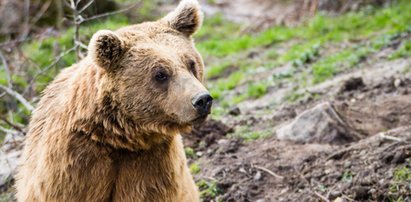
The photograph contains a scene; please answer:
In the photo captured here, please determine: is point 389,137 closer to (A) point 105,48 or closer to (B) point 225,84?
(A) point 105,48

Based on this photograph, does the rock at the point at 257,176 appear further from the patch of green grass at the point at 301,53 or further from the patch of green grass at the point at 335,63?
the patch of green grass at the point at 301,53

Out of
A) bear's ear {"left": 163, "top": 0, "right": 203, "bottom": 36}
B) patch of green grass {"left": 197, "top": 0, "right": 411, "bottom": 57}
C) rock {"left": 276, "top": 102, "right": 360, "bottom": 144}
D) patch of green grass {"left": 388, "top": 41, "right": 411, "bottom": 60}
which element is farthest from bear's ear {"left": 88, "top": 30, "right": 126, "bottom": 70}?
patch of green grass {"left": 197, "top": 0, "right": 411, "bottom": 57}

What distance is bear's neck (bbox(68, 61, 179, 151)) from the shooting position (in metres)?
4.90

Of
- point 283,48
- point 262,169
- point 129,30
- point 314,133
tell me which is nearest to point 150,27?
point 129,30

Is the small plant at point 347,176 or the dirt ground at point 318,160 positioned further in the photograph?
the small plant at point 347,176

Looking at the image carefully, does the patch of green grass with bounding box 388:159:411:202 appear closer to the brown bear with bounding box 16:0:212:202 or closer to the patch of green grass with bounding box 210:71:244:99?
the brown bear with bounding box 16:0:212:202

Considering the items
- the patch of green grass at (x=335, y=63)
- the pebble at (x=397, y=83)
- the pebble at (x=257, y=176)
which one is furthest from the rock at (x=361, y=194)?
the patch of green grass at (x=335, y=63)

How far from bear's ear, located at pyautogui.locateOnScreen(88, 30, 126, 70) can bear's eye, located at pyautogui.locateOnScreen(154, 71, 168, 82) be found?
0.32 m

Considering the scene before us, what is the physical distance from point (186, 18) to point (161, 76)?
0.73 m

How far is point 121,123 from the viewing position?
4902 millimetres

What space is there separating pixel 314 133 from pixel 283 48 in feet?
17.4

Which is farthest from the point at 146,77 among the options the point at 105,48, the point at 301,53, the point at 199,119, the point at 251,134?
the point at 301,53

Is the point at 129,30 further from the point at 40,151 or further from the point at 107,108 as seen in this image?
the point at 40,151

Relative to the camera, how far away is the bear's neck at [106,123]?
490 cm
